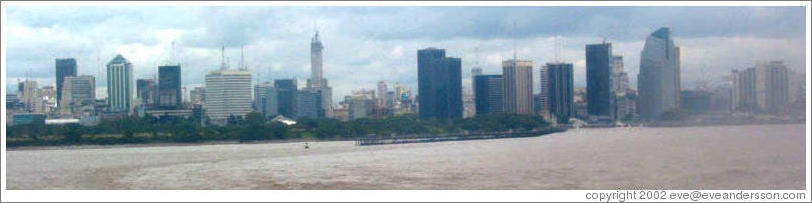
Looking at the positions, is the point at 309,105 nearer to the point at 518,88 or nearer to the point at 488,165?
the point at 518,88

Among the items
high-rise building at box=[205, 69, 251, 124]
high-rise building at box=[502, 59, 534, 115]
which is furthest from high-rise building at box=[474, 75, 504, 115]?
high-rise building at box=[205, 69, 251, 124]

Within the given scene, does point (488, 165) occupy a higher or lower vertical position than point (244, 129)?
lower

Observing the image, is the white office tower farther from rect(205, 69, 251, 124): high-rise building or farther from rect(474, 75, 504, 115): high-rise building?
rect(474, 75, 504, 115): high-rise building

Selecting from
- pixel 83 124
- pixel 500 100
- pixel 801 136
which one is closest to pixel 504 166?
pixel 801 136

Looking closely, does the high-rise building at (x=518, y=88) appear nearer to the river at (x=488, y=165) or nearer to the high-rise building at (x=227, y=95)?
the river at (x=488, y=165)

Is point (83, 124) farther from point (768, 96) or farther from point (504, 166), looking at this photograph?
point (768, 96)

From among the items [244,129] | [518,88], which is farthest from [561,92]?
[244,129]
